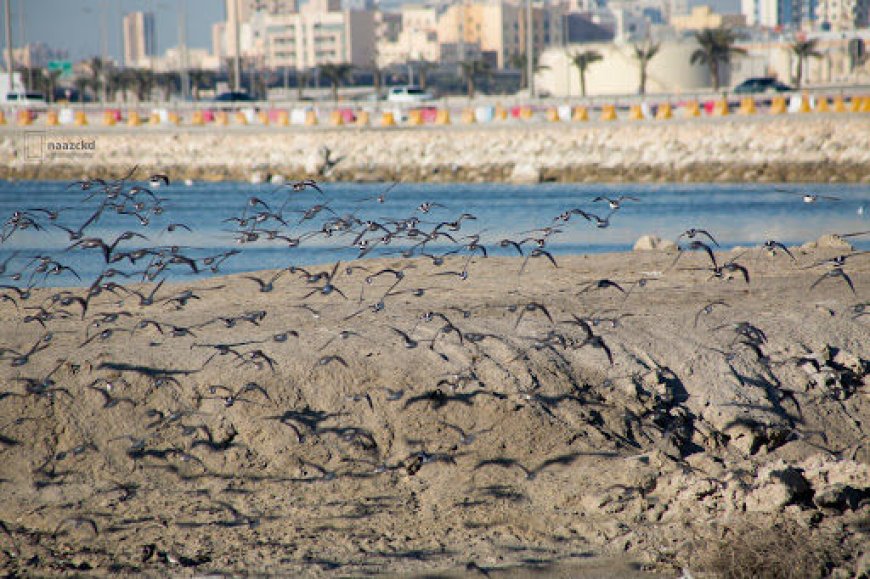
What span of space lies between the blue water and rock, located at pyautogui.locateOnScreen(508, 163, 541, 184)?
87 centimetres

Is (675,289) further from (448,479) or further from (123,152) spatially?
(123,152)

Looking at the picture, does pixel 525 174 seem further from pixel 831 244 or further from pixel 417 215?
pixel 831 244

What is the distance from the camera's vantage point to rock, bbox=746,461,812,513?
921 centimetres

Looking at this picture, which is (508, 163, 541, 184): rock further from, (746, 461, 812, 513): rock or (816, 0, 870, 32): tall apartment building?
(816, 0, 870, 32): tall apartment building

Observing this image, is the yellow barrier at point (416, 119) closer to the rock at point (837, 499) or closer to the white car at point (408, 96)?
the white car at point (408, 96)

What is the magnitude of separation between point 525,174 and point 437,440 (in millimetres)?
32290

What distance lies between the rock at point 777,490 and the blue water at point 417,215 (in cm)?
944

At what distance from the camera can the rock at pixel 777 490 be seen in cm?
921

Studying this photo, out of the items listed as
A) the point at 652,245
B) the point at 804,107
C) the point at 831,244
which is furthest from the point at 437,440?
the point at 804,107

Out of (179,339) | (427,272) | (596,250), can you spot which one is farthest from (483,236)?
(179,339)

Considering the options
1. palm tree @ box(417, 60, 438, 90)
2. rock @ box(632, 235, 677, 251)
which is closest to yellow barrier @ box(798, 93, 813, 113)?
rock @ box(632, 235, 677, 251)

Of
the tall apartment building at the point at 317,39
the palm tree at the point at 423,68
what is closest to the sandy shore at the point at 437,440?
the palm tree at the point at 423,68

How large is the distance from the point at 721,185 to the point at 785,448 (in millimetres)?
30111

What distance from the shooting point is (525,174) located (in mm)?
41625
